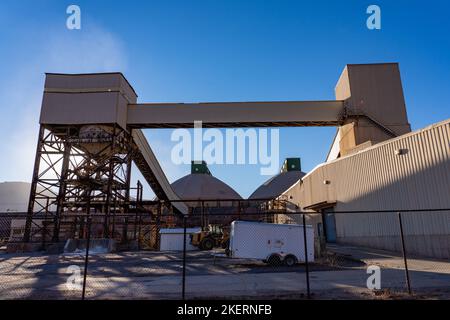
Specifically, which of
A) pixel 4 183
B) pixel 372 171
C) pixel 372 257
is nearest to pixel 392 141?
pixel 372 171

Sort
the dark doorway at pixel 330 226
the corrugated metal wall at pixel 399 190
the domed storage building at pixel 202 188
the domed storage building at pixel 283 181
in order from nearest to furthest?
the corrugated metal wall at pixel 399 190
the dark doorway at pixel 330 226
the domed storage building at pixel 202 188
the domed storage building at pixel 283 181

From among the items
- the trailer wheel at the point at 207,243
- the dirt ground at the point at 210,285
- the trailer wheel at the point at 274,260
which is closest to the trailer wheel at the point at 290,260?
the trailer wheel at the point at 274,260

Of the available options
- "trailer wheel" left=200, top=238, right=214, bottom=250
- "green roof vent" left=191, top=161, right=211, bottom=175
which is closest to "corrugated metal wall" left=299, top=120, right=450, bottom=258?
"trailer wheel" left=200, top=238, right=214, bottom=250

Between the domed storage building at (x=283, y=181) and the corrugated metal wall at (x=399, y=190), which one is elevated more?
the domed storage building at (x=283, y=181)

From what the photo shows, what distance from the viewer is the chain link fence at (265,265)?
9.43m

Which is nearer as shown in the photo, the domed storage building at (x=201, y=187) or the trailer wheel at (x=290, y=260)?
the trailer wheel at (x=290, y=260)

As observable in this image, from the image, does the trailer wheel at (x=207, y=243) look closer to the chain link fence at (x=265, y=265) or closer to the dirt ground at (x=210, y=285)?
the chain link fence at (x=265, y=265)

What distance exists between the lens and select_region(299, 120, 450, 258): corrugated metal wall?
17578 mm

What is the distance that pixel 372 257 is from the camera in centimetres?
1770

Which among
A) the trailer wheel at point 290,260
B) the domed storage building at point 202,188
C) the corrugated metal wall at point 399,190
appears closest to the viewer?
the trailer wheel at point 290,260

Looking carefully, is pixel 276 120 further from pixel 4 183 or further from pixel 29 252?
pixel 4 183

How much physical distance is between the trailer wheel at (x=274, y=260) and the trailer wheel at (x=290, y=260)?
1.24 feet
